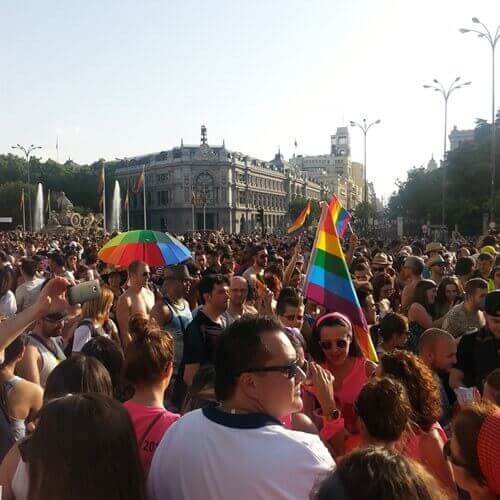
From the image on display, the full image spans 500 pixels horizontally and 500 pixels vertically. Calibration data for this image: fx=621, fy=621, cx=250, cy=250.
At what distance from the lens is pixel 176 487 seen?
2.16 metres

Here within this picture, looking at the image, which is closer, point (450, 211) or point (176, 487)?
point (176, 487)

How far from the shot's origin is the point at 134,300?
6.43m

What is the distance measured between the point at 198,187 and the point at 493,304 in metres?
85.1

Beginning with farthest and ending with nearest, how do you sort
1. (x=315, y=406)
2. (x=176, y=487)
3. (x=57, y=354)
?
(x=57, y=354) < (x=315, y=406) < (x=176, y=487)

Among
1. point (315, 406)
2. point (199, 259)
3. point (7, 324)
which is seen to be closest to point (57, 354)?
point (7, 324)

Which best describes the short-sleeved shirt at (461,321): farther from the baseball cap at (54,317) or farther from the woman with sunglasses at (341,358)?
the baseball cap at (54,317)

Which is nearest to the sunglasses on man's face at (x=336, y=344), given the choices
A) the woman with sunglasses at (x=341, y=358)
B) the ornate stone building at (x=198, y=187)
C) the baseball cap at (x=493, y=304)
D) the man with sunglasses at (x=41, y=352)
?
the woman with sunglasses at (x=341, y=358)

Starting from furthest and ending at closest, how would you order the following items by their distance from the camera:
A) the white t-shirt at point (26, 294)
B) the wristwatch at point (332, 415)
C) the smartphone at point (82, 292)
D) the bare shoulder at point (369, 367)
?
the white t-shirt at point (26, 294), the bare shoulder at point (369, 367), the smartphone at point (82, 292), the wristwatch at point (332, 415)

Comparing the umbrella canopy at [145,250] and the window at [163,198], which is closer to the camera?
the umbrella canopy at [145,250]

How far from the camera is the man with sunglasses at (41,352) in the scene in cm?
421

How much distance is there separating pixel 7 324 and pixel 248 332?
4.57 ft

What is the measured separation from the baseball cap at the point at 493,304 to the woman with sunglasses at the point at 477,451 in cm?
250

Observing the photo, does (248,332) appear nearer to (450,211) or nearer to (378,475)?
(378,475)

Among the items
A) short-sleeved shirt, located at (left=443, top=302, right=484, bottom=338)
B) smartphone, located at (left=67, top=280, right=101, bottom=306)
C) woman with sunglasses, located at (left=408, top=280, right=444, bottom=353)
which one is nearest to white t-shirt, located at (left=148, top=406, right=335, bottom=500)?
smartphone, located at (left=67, top=280, right=101, bottom=306)
